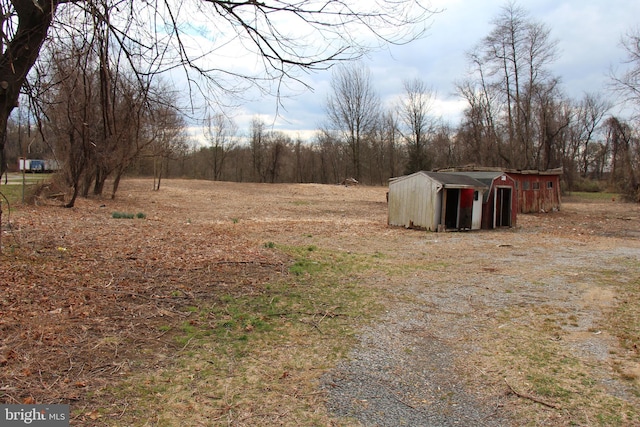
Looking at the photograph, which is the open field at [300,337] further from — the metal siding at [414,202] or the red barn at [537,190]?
the red barn at [537,190]

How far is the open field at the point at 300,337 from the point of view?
11.0 feet

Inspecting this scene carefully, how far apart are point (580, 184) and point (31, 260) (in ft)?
178

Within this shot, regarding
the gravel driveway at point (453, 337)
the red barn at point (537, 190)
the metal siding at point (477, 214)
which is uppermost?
the red barn at point (537, 190)

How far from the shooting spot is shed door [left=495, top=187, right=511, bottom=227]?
1847 centimetres

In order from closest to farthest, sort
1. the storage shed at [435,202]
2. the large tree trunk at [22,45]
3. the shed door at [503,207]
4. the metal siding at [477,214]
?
the large tree trunk at [22,45] → the storage shed at [435,202] → the metal siding at [477,214] → the shed door at [503,207]

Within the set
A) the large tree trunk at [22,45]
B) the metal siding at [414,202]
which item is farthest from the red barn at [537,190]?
the large tree trunk at [22,45]

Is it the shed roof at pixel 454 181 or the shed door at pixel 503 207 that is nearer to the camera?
the shed roof at pixel 454 181

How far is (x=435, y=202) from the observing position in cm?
1627

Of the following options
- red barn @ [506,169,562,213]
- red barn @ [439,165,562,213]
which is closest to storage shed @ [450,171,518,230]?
red barn @ [439,165,562,213]

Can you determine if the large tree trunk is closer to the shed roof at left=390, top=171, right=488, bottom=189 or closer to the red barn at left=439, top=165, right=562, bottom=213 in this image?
the shed roof at left=390, top=171, right=488, bottom=189

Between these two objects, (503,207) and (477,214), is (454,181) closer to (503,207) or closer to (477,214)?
(477,214)

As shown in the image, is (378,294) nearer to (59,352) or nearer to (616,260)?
(59,352)

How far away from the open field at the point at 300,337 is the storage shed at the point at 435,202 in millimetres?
7065

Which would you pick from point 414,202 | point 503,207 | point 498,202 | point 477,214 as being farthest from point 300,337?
point 503,207
